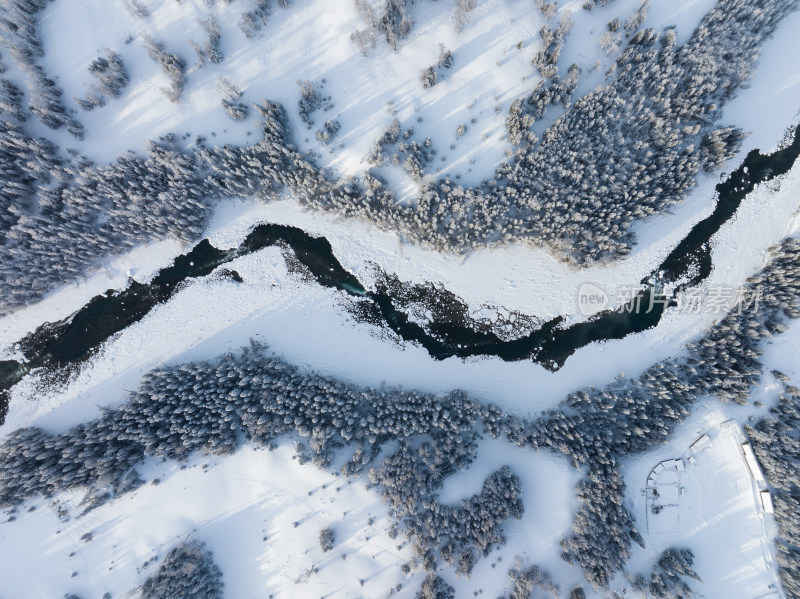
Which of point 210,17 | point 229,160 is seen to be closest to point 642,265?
point 229,160

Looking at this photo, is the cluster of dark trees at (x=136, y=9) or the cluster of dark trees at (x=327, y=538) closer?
the cluster of dark trees at (x=327, y=538)

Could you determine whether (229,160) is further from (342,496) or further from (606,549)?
(606,549)

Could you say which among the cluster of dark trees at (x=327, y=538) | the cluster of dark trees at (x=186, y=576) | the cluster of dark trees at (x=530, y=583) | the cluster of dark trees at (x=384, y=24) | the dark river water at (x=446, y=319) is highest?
the cluster of dark trees at (x=384, y=24)

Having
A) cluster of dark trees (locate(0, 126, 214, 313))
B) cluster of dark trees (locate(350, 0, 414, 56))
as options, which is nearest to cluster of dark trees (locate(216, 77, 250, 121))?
cluster of dark trees (locate(0, 126, 214, 313))

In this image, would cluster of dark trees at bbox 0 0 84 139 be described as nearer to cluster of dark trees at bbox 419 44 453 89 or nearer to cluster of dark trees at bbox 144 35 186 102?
cluster of dark trees at bbox 144 35 186 102

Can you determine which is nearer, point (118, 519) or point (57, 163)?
point (118, 519)

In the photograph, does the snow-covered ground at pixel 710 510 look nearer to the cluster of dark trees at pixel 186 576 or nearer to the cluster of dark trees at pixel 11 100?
the cluster of dark trees at pixel 186 576

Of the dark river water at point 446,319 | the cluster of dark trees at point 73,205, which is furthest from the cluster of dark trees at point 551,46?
the cluster of dark trees at point 73,205

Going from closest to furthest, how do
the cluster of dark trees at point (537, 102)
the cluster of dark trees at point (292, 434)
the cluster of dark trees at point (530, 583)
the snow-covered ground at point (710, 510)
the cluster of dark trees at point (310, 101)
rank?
1. the cluster of dark trees at point (530, 583)
2. the cluster of dark trees at point (292, 434)
3. the snow-covered ground at point (710, 510)
4. the cluster of dark trees at point (537, 102)
5. the cluster of dark trees at point (310, 101)
